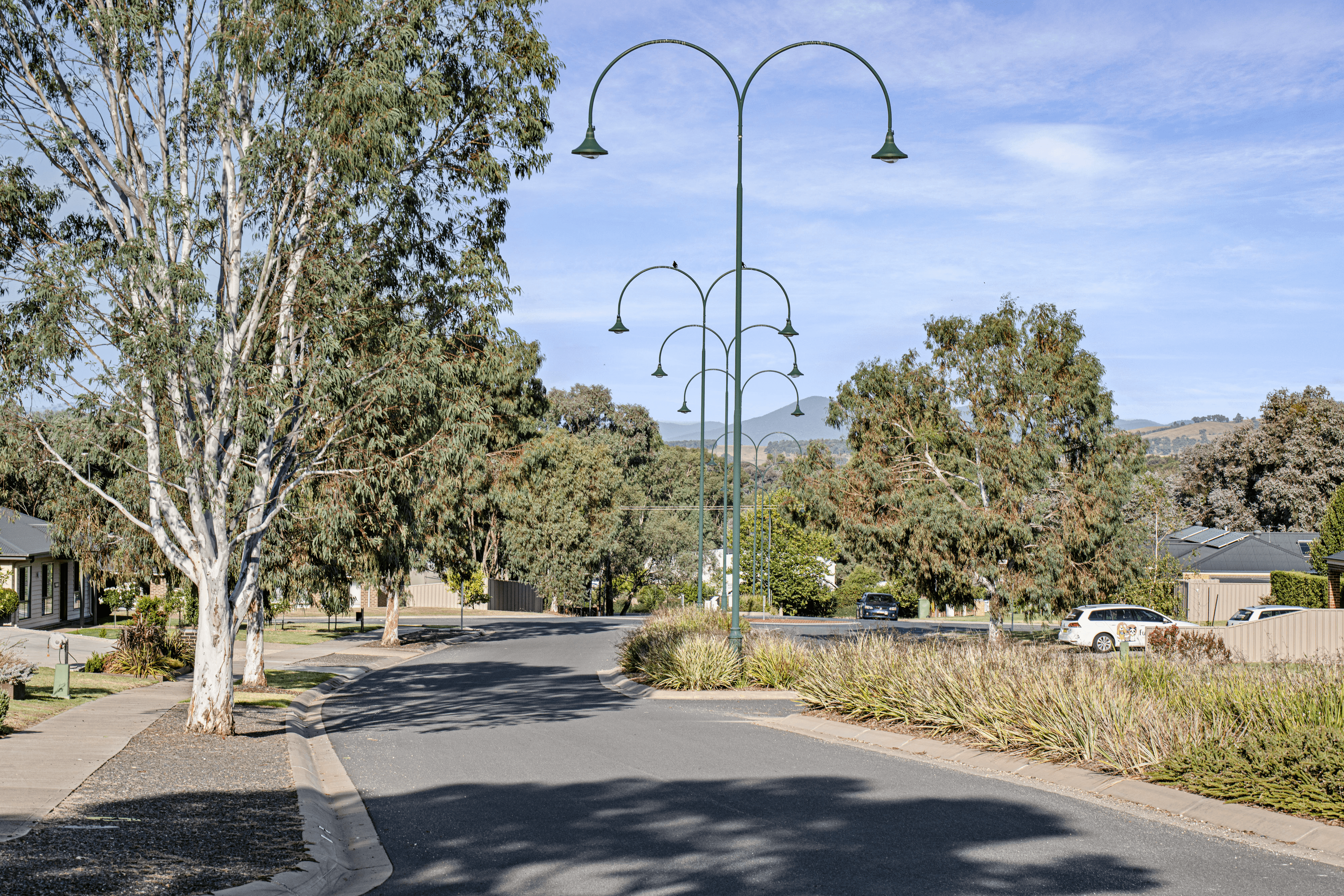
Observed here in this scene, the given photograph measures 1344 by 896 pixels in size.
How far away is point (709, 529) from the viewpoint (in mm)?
96875

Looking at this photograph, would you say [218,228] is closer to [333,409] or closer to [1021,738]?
[333,409]

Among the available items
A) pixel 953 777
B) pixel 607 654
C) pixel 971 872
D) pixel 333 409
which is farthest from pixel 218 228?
pixel 607 654

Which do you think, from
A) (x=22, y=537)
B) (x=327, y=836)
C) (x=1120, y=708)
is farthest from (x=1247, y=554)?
(x=327, y=836)

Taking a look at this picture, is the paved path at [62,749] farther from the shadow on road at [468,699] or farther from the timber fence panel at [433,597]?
the timber fence panel at [433,597]

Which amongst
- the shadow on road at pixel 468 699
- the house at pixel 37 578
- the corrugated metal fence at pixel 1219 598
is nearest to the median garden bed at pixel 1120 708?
the shadow on road at pixel 468 699

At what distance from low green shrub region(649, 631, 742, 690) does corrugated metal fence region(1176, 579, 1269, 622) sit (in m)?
42.7

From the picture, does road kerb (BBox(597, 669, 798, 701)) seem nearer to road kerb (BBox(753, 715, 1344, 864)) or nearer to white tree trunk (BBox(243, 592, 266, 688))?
road kerb (BBox(753, 715, 1344, 864))

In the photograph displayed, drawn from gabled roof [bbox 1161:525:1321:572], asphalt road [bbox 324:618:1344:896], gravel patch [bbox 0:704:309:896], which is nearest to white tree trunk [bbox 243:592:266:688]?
asphalt road [bbox 324:618:1344:896]

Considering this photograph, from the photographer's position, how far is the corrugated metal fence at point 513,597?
7256 centimetres

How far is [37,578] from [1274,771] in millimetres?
40661

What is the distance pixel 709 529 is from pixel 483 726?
262ft

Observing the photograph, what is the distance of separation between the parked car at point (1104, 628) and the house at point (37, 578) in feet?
105

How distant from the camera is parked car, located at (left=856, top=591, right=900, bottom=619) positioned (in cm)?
5509

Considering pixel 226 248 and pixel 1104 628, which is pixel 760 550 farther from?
pixel 226 248
